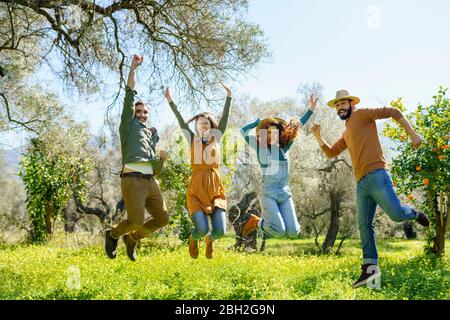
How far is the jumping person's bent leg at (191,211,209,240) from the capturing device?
6879 mm

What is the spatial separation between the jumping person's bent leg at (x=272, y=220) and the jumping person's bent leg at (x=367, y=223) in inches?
45.6

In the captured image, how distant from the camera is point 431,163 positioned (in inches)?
436

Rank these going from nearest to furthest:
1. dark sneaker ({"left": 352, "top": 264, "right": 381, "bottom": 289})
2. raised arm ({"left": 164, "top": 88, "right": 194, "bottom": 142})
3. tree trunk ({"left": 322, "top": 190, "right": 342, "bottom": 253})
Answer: dark sneaker ({"left": 352, "top": 264, "right": 381, "bottom": 289}), raised arm ({"left": 164, "top": 88, "right": 194, "bottom": 142}), tree trunk ({"left": 322, "top": 190, "right": 342, "bottom": 253})

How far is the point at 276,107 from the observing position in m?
25.0

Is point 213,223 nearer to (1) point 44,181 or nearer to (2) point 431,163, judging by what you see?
(2) point 431,163

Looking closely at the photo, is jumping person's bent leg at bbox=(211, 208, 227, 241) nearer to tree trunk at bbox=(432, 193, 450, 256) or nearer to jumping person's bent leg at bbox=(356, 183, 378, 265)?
jumping person's bent leg at bbox=(356, 183, 378, 265)

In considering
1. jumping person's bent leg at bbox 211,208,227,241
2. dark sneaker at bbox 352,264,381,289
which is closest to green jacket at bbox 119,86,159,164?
jumping person's bent leg at bbox 211,208,227,241

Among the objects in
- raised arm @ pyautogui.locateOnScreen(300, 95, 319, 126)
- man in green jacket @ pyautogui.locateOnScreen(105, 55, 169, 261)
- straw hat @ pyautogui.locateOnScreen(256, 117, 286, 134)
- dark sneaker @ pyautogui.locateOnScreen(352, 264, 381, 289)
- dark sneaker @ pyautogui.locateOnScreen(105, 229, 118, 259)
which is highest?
raised arm @ pyautogui.locateOnScreen(300, 95, 319, 126)

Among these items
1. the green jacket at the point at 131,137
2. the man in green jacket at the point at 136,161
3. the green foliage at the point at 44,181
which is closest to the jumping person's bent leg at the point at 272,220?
the man in green jacket at the point at 136,161

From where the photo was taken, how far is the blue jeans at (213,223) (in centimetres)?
689

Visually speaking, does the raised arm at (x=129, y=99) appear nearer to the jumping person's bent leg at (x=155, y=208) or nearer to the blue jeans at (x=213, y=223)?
the jumping person's bent leg at (x=155, y=208)

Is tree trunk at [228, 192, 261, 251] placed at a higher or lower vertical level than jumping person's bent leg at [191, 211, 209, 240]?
Answer: lower

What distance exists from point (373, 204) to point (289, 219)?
126 centimetres
